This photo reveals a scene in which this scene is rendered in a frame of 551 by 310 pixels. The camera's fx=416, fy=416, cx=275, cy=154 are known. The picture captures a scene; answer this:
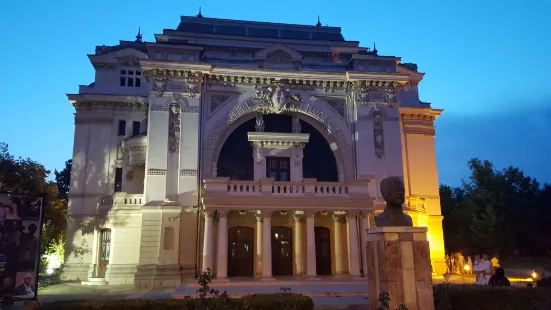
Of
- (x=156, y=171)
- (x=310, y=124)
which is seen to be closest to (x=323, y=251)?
(x=310, y=124)

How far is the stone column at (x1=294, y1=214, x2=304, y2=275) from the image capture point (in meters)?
25.5

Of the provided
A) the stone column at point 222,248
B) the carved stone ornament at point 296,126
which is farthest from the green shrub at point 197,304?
the carved stone ornament at point 296,126

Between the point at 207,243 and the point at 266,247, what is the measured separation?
3.48m

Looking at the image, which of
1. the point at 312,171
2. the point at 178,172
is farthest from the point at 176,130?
the point at 312,171

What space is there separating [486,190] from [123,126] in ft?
130

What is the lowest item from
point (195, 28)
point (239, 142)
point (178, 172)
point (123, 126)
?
point (178, 172)

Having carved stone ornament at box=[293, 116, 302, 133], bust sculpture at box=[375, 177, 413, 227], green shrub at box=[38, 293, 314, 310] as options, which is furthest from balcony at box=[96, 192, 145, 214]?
bust sculpture at box=[375, 177, 413, 227]

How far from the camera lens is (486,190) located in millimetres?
47594

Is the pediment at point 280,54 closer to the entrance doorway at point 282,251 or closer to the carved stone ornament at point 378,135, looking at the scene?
the carved stone ornament at point 378,135

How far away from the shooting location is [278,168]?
29.5m

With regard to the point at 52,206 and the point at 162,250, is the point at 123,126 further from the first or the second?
the point at 162,250

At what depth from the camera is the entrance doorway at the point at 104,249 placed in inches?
1171

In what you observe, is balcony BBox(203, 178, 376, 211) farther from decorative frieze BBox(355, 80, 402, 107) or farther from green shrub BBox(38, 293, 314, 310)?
green shrub BBox(38, 293, 314, 310)

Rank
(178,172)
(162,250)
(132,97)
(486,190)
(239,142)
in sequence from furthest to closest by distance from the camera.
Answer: (486,190)
(132,97)
(239,142)
(178,172)
(162,250)
